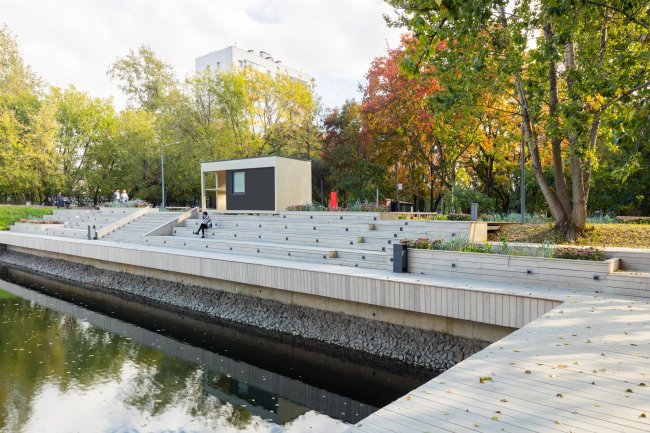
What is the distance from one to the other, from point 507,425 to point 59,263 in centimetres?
2108

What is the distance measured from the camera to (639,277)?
267 inches

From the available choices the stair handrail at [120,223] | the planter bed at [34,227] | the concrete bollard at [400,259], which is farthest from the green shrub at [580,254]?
the planter bed at [34,227]

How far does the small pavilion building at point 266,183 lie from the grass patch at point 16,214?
1701cm

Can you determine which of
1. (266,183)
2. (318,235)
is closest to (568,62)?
(318,235)

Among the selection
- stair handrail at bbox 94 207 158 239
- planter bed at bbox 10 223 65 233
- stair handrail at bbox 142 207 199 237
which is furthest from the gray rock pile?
planter bed at bbox 10 223 65 233

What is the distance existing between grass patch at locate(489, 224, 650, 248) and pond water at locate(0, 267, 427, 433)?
22.5 ft

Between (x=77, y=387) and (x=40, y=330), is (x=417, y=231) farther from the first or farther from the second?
(x=40, y=330)

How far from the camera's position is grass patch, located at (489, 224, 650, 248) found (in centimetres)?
1049

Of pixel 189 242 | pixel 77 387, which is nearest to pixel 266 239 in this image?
pixel 189 242

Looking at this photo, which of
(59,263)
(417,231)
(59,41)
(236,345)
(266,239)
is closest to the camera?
(236,345)

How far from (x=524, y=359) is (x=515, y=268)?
407 cm

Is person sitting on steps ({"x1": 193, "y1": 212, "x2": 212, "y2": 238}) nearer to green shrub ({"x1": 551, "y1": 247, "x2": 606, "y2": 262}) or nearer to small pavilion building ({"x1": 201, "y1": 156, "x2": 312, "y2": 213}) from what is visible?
Answer: small pavilion building ({"x1": 201, "y1": 156, "x2": 312, "y2": 213})

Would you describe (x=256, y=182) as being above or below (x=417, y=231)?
above

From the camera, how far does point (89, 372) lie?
763 cm
